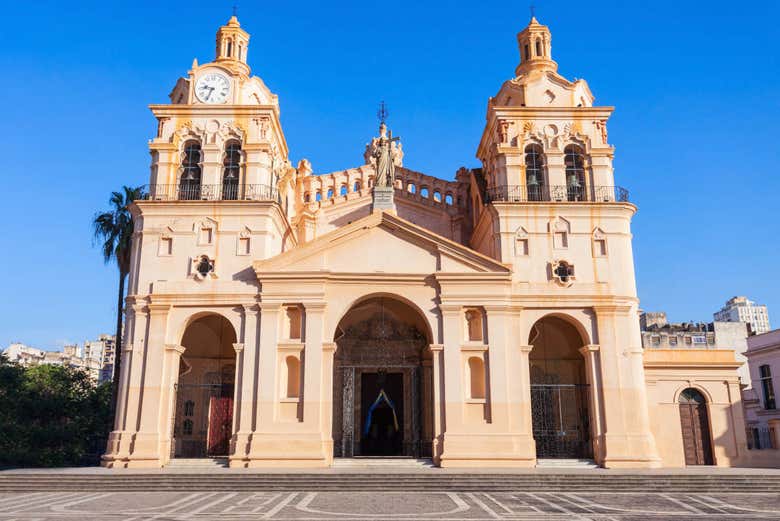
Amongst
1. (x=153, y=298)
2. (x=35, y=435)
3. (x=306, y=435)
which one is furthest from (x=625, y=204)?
(x=35, y=435)

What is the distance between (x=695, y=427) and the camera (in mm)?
26250

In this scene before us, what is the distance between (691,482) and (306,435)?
42.0ft

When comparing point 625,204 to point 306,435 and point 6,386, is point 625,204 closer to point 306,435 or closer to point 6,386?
point 306,435

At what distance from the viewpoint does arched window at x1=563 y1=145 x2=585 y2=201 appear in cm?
2777

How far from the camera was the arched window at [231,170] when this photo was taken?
2736cm

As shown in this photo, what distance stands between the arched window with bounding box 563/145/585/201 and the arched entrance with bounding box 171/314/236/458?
51.4ft

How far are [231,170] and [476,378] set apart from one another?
43.7 ft

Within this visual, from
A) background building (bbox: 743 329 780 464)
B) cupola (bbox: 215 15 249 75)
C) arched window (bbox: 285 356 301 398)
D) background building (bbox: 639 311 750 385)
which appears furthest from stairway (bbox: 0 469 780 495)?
background building (bbox: 639 311 750 385)

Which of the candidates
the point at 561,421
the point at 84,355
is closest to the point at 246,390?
the point at 561,421

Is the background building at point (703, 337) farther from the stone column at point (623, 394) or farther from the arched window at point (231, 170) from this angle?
the arched window at point (231, 170)

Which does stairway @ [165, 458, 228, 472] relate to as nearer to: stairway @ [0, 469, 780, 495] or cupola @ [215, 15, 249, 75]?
stairway @ [0, 469, 780, 495]

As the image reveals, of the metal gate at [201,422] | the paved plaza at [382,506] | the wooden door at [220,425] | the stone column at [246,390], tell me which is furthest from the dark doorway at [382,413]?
the paved plaza at [382,506]

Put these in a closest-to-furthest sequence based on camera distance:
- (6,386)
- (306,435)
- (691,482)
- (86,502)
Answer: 1. (86,502)
2. (691,482)
3. (306,435)
4. (6,386)

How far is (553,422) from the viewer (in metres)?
26.8
